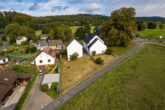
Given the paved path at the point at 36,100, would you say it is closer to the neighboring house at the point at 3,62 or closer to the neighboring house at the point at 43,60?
the neighboring house at the point at 43,60

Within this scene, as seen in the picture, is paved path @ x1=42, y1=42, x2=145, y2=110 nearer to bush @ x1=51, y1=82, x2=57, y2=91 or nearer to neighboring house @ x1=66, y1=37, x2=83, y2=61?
bush @ x1=51, y1=82, x2=57, y2=91

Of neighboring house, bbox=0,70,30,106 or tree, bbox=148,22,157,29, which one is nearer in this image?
neighboring house, bbox=0,70,30,106

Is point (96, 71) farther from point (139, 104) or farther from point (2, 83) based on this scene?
point (2, 83)

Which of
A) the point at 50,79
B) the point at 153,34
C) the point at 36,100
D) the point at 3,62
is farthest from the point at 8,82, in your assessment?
the point at 153,34

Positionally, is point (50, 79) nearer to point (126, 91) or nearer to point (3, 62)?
point (126, 91)

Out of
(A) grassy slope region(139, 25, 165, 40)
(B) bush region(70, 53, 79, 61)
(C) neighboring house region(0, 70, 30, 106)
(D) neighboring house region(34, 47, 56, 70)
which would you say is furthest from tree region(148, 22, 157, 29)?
(C) neighboring house region(0, 70, 30, 106)

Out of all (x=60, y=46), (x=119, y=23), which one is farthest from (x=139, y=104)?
(x=60, y=46)

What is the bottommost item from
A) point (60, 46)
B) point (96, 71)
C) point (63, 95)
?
point (63, 95)
